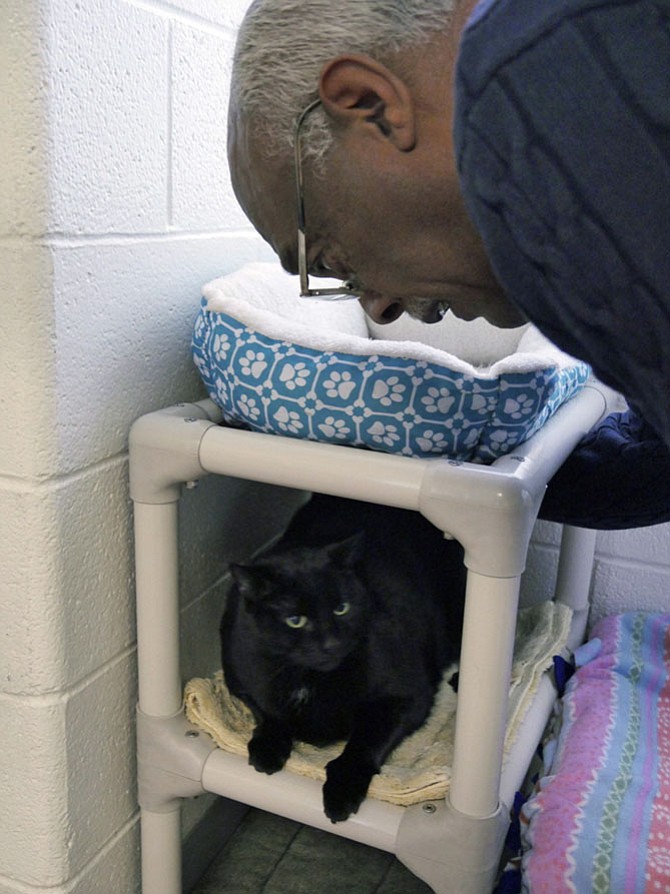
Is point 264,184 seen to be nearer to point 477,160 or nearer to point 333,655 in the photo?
point 477,160

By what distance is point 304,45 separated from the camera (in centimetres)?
57

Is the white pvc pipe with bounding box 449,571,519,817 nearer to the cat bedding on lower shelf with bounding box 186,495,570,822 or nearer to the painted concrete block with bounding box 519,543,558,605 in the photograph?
the cat bedding on lower shelf with bounding box 186,495,570,822

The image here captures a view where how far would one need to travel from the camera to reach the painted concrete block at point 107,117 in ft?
2.73

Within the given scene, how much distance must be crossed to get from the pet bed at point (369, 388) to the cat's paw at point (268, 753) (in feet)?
1.18

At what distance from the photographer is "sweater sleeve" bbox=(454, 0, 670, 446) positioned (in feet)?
1.21

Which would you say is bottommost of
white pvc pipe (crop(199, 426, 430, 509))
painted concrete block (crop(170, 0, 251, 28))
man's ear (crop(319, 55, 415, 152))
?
white pvc pipe (crop(199, 426, 430, 509))

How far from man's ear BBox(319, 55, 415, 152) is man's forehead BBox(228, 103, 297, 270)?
0.06m

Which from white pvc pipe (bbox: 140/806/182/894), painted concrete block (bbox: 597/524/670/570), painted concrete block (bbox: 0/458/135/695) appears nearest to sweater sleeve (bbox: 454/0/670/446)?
painted concrete block (bbox: 0/458/135/695)

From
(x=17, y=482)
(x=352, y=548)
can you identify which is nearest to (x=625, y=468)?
(x=352, y=548)

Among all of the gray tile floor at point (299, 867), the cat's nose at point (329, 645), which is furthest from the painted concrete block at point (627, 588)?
the cat's nose at point (329, 645)

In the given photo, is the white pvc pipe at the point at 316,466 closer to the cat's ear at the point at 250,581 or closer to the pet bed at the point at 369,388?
the pet bed at the point at 369,388

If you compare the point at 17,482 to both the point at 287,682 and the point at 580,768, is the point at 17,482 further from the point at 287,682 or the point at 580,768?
the point at 580,768

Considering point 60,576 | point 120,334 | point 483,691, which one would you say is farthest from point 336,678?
point 120,334

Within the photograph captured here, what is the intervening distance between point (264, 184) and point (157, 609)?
545 mm
